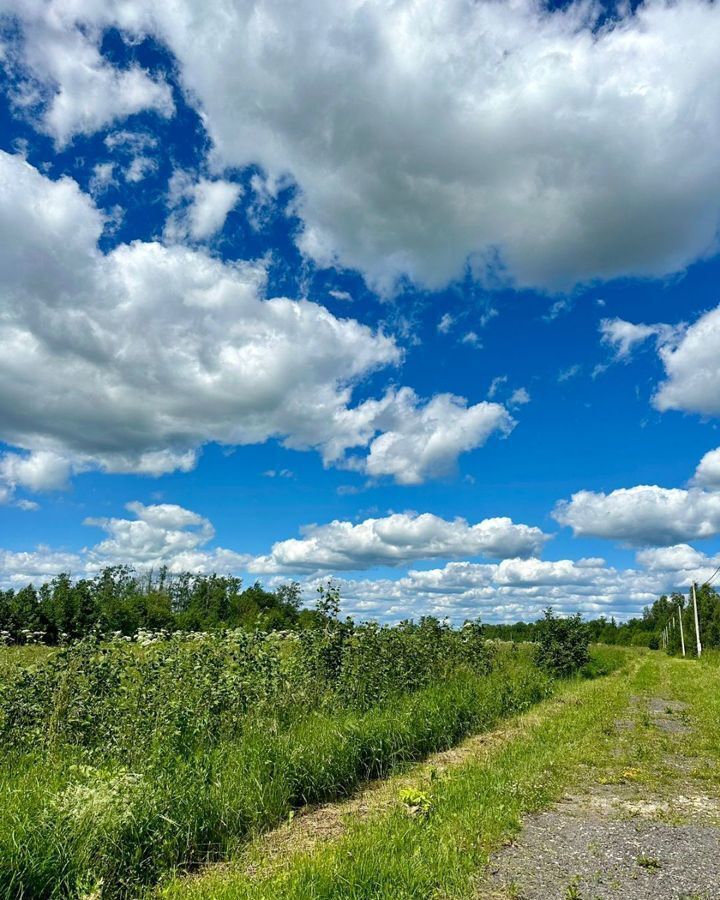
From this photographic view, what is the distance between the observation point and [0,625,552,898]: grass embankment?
211 inches

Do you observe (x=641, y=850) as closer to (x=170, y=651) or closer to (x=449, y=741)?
(x=449, y=741)

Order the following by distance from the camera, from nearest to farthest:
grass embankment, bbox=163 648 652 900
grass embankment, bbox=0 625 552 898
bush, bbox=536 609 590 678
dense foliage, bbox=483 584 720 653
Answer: grass embankment, bbox=163 648 652 900 < grass embankment, bbox=0 625 552 898 < bush, bbox=536 609 590 678 < dense foliage, bbox=483 584 720 653

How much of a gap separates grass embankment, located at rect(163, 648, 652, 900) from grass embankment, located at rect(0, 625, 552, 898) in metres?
0.59

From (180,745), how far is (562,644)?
74.2ft

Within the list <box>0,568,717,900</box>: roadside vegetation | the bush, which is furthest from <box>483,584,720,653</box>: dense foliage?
<box>0,568,717,900</box>: roadside vegetation

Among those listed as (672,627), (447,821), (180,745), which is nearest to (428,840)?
(447,821)

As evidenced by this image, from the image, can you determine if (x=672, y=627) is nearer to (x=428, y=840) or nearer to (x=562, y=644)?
(x=562, y=644)

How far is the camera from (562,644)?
27.4 m

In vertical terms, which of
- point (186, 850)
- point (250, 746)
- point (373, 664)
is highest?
point (373, 664)

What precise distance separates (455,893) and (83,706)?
563 cm

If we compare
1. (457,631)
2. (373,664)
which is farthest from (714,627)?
(373,664)

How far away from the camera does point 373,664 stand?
1328 cm

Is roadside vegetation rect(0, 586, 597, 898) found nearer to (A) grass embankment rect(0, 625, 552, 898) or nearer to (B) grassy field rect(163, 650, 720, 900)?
(A) grass embankment rect(0, 625, 552, 898)

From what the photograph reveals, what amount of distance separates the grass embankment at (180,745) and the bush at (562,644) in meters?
14.6
